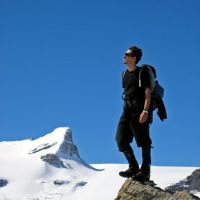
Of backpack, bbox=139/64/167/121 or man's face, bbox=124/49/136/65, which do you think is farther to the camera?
man's face, bbox=124/49/136/65

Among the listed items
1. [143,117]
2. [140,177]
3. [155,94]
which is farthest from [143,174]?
[155,94]

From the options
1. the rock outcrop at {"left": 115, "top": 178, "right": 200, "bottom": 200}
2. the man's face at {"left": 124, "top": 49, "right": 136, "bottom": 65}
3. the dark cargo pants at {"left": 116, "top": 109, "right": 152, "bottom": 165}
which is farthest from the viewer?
the man's face at {"left": 124, "top": 49, "right": 136, "bottom": 65}

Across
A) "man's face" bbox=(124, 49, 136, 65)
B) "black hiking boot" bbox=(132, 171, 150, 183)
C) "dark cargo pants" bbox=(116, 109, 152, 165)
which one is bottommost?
"black hiking boot" bbox=(132, 171, 150, 183)

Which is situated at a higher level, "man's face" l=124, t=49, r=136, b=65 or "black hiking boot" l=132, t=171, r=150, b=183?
"man's face" l=124, t=49, r=136, b=65

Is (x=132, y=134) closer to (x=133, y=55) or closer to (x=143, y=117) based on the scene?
(x=143, y=117)

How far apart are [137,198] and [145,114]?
153 cm

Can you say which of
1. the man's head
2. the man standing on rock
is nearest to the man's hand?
the man standing on rock

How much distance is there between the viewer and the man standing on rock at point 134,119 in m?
11.6

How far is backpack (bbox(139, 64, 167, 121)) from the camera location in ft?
37.7

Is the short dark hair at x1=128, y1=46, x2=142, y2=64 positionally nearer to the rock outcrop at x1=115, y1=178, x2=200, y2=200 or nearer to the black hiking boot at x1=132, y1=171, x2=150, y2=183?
the black hiking boot at x1=132, y1=171, x2=150, y2=183

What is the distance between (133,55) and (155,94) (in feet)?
2.83

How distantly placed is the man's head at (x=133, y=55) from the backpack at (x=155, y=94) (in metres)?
0.24

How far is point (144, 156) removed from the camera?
38.5ft

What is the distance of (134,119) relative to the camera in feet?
38.2
